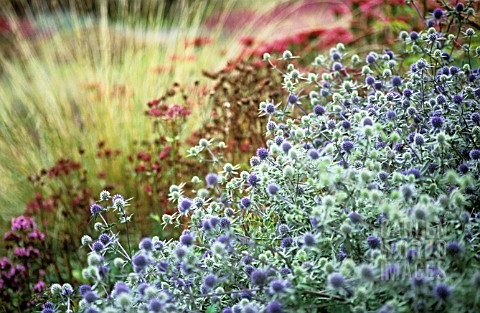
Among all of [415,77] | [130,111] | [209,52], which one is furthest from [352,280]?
[209,52]

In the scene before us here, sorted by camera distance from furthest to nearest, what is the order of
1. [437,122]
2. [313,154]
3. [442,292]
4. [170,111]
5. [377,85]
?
[170,111] < [377,85] < [437,122] < [313,154] < [442,292]

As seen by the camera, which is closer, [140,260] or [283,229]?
[140,260]

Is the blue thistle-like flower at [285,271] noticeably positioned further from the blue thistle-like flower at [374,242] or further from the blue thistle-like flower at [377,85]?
the blue thistle-like flower at [377,85]

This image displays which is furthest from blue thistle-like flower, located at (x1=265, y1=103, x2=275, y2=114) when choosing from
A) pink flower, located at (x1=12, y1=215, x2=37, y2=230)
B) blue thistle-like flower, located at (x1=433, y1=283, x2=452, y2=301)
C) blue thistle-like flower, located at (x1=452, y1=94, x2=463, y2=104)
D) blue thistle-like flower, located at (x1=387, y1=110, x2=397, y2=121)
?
pink flower, located at (x1=12, y1=215, x2=37, y2=230)

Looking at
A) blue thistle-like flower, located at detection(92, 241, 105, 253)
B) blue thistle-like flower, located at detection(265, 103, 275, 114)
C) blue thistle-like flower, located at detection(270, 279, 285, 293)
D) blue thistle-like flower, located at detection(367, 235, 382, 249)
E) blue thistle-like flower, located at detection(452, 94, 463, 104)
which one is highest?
blue thistle-like flower, located at detection(265, 103, 275, 114)

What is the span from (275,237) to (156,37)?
3762 mm

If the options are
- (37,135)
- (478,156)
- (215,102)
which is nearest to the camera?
(478,156)

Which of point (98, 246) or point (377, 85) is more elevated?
point (377, 85)

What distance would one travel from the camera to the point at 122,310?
5.15ft

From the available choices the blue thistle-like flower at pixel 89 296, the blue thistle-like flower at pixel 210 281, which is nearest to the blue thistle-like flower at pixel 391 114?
the blue thistle-like flower at pixel 210 281

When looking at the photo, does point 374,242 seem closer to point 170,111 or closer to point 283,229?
point 283,229

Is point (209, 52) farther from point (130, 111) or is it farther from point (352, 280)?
point (352, 280)

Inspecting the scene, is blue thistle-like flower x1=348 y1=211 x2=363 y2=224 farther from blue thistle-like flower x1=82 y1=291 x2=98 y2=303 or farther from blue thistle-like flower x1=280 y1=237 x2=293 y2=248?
blue thistle-like flower x1=82 y1=291 x2=98 y2=303

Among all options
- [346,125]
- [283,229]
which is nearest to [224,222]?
[283,229]
